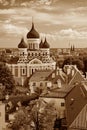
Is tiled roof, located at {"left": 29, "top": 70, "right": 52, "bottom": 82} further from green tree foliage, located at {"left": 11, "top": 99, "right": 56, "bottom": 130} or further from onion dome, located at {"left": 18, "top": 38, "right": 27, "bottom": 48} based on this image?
green tree foliage, located at {"left": 11, "top": 99, "right": 56, "bottom": 130}

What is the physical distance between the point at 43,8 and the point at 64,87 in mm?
2299

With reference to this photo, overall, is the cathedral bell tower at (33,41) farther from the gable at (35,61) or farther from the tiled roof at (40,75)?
the tiled roof at (40,75)

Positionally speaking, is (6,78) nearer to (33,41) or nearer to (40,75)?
(40,75)

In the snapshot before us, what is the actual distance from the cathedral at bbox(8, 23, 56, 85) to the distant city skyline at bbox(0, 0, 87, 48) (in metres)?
0.94

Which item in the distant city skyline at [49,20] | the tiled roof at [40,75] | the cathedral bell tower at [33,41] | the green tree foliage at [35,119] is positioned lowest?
Result: the tiled roof at [40,75]

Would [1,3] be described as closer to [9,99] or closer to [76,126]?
[9,99]

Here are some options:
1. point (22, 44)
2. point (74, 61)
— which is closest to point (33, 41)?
point (22, 44)

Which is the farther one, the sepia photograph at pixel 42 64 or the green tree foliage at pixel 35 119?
the sepia photograph at pixel 42 64

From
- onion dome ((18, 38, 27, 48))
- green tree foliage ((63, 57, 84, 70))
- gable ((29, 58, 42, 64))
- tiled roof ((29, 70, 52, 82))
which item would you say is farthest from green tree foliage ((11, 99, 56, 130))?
green tree foliage ((63, 57, 84, 70))

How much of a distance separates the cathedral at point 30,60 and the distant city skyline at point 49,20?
0.94 m

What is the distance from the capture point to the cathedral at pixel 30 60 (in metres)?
14.3

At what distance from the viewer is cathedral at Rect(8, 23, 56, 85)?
14.3 metres

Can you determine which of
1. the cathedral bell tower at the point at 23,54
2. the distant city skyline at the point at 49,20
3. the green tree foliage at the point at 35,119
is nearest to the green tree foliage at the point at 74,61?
the cathedral bell tower at the point at 23,54

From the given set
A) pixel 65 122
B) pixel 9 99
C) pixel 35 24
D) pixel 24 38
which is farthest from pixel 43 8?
pixel 65 122
